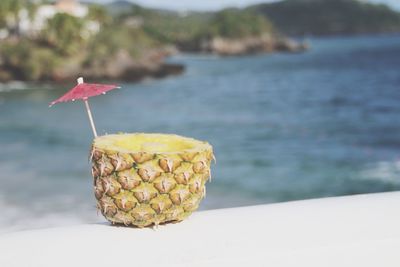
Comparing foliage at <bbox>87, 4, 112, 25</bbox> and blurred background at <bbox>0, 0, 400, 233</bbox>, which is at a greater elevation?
foliage at <bbox>87, 4, 112, 25</bbox>

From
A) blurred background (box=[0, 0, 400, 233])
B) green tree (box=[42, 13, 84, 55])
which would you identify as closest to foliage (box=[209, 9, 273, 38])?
blurred background (box=[0, 0, 400, 233])

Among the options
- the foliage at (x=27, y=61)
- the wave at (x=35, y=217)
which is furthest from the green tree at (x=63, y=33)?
the wave at (x=35, y=217)

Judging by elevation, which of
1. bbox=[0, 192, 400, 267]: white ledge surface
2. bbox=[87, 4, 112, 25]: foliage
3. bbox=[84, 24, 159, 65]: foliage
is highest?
bbox=[0, 192, 400, 267]: white ledge surface

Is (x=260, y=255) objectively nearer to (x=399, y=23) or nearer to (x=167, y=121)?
(x=167, y=121)

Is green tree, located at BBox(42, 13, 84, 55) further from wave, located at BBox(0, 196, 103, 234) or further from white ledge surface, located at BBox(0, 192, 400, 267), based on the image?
white ledge surface, located at BBox(0, 192, 400, 267)

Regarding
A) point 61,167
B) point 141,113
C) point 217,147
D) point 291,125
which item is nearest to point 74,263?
point 61,167

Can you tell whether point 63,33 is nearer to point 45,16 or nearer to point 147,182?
point 45,16

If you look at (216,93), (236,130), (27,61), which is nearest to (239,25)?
(216,93)
